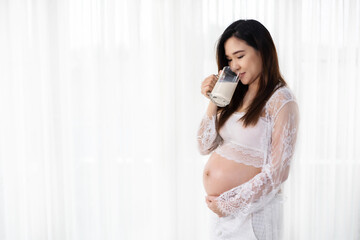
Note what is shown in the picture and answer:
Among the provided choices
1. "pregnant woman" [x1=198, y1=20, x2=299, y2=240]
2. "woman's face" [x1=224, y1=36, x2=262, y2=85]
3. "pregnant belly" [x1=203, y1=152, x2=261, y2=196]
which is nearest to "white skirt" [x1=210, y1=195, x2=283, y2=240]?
"pregnant woman" [x1=198, y1=20, x2=299, y2=240]

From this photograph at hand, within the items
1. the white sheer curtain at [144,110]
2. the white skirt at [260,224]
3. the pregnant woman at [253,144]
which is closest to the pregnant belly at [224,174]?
the pregnant woman at [253,144]

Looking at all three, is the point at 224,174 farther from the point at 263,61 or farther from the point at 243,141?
the point at 263,61

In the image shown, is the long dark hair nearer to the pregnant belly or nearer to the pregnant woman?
the pregnant woman

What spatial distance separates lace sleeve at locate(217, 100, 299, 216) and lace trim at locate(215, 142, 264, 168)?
0.17 ft

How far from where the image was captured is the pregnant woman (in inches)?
45.3

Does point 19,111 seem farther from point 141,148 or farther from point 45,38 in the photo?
point 141,148

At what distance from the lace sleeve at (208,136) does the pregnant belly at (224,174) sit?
0.26 feet

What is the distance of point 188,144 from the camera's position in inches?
83.3

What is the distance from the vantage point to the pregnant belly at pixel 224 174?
4.08ft

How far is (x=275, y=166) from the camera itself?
1.14 m

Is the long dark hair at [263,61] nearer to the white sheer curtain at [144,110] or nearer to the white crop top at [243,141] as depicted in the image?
the white crop top at [243,141]

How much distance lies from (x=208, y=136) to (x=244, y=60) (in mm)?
358

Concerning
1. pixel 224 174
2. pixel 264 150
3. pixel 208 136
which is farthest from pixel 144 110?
pixel 264 150

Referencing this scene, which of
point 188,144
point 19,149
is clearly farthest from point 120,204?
point 19,149
